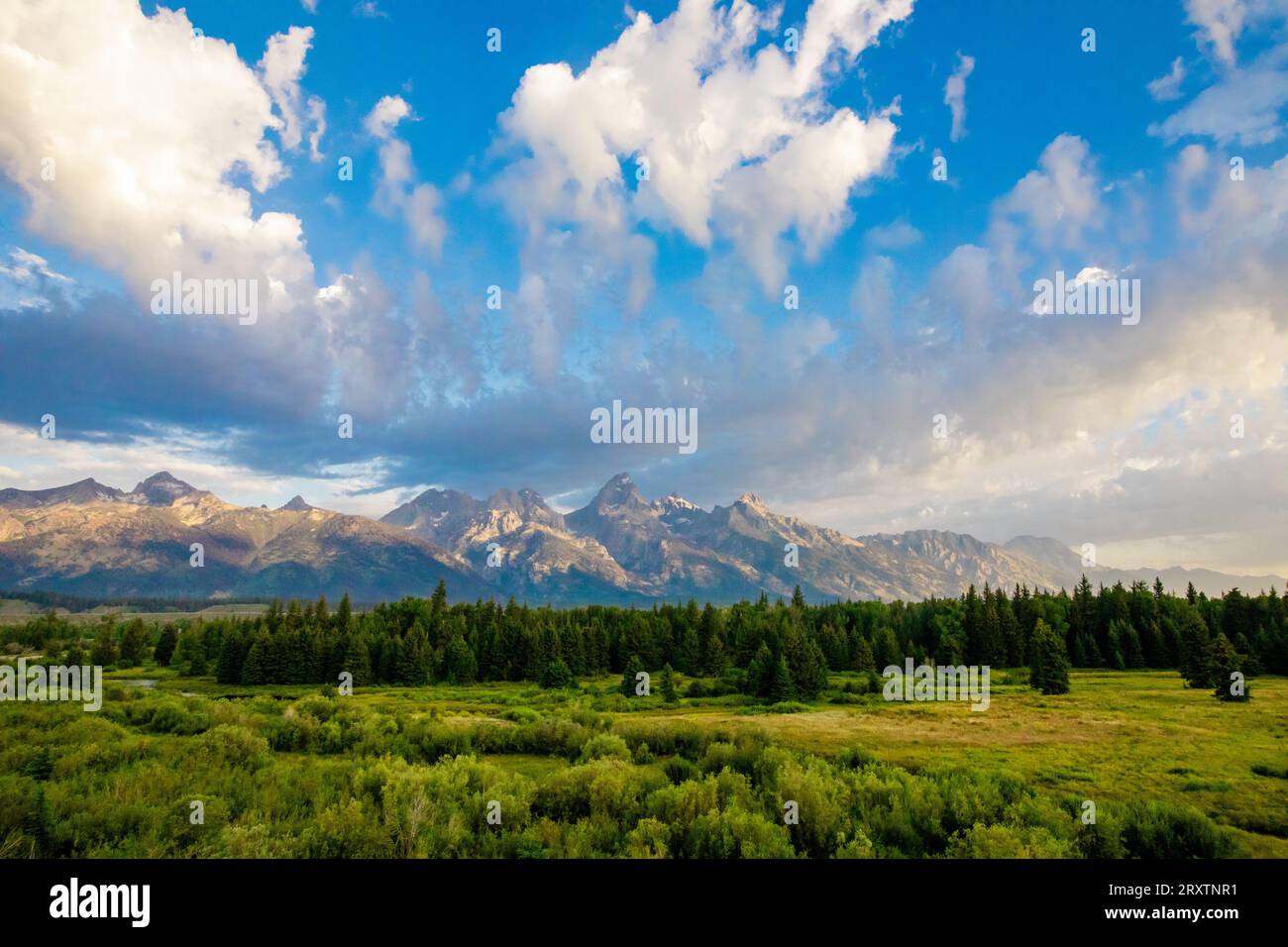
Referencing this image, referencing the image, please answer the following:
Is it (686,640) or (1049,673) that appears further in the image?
Answer: (686,640)

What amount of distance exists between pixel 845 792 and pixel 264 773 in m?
19.5

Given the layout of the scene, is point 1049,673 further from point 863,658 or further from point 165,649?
point 165,649

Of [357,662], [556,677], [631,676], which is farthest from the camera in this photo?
[357,662]

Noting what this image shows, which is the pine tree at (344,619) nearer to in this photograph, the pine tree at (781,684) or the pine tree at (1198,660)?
the pine tree at (781,684)

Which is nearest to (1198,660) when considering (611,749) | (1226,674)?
(1226,674)

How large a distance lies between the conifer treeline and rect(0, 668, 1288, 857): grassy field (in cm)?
3774

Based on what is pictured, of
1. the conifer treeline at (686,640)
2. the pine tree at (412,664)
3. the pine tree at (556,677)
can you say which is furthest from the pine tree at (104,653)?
the pine tree at (556,677)

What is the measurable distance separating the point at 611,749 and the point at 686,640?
71891 mm

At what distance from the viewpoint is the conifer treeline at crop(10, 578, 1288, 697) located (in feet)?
292

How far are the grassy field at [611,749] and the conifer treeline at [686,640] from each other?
1486 inches

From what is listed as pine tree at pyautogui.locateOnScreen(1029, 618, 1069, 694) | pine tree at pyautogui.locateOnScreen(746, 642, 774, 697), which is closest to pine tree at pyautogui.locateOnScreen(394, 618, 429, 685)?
pine tree at pyautogui.locateOnScreen(746, 642, 774, 697)

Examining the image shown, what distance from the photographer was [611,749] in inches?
1014
